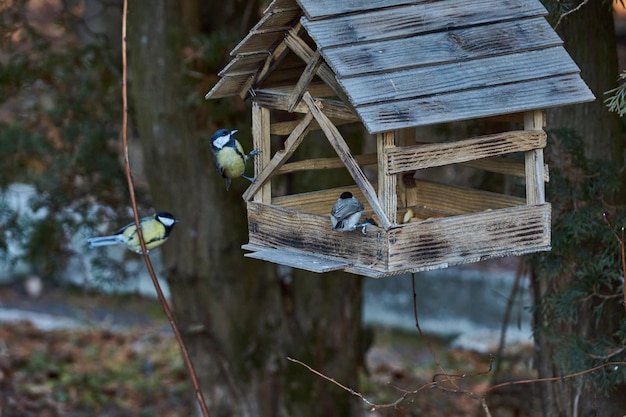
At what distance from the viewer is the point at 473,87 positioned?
2.78m

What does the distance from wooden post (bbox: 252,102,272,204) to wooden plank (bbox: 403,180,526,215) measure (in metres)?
0.68

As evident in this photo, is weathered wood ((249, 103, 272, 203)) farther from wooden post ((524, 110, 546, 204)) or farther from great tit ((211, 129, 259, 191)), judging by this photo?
wooden post ((524, 110, 546, 204))

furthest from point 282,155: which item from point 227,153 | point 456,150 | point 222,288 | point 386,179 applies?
point 222,288

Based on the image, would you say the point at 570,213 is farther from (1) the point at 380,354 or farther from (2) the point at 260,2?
(1) the point at 380,354

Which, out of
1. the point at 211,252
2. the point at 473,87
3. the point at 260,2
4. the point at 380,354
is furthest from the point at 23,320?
the point at 473,87

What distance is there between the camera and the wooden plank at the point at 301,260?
2.81 meters

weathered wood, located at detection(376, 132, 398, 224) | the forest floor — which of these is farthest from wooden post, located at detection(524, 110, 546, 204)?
the forest floor

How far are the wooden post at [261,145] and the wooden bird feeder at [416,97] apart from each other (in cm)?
13

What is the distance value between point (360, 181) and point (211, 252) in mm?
2677

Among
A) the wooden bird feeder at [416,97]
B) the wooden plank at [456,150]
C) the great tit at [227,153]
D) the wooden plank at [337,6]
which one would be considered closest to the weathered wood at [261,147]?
the wooden bird feeder at [416,97]

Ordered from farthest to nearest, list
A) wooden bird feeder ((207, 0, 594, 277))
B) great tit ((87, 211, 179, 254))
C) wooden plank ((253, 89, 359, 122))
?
great tit ((87, 211, 179, 254)), wooden plank ((253, 89, 359, 122)), wooden bird feeder ((207, 0, 594, 277))

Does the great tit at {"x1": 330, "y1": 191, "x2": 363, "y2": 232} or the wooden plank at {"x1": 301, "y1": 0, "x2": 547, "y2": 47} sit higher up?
the wooden plank at {"x1": 301, "y1": 0, "x2": 547, "y2": 47}

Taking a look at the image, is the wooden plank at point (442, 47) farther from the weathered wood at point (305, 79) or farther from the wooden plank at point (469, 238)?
the wooden plank at point (469, 238)

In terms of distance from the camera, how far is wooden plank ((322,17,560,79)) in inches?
108
